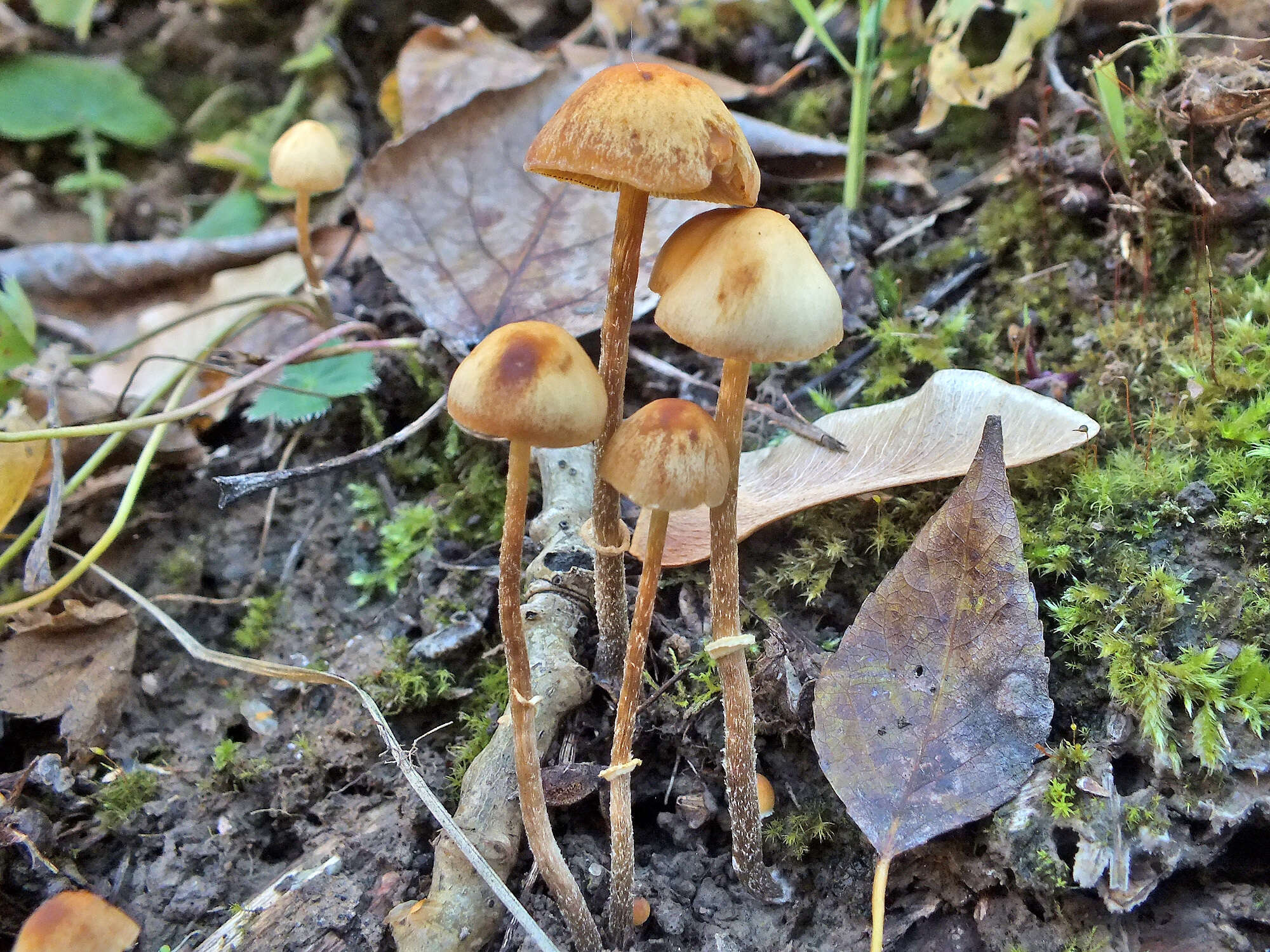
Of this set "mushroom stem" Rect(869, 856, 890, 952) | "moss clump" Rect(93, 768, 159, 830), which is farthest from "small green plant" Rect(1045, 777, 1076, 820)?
"moss clump" Rect(93, 768, 159, 830)

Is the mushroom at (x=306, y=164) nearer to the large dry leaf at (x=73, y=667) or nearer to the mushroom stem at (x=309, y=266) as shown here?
the mushroom stem at (x=309, y=266)

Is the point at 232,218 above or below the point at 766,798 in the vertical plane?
above

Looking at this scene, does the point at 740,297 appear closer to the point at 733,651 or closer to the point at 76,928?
the point at 733,651

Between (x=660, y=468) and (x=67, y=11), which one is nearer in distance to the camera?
(x=660, y=468)

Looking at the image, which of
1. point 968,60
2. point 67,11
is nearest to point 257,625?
point 968,60

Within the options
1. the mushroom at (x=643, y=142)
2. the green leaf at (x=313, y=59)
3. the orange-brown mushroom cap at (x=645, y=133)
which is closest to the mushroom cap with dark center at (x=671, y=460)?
the mushroom at (x=643, y=142)

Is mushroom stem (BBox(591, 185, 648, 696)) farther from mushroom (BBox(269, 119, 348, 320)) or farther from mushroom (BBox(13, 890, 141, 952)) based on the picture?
mushroom (BBox(269, 119, 348, 320))

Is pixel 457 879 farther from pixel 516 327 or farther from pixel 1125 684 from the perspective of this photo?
pixel 1125 684
